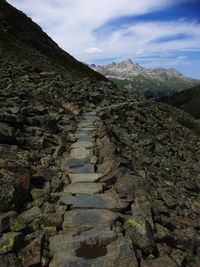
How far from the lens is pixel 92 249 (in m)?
11.6

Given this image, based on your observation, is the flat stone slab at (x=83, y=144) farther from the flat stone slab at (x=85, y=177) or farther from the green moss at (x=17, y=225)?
the green moss at (x=17, y=225)

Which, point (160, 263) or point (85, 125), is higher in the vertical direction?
point (85, 125)

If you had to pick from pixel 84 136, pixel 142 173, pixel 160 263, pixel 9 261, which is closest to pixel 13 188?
pixel 9 261

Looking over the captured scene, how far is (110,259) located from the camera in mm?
10930

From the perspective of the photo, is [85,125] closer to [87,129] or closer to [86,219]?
[87,129]

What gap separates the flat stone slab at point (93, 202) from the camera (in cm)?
1451

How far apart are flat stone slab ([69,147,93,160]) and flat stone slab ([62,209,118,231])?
7.94m

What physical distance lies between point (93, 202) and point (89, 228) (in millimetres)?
2238

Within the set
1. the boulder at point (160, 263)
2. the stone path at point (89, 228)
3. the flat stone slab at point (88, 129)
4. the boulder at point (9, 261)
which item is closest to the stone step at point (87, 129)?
the flat stone slab at point (88, 129)

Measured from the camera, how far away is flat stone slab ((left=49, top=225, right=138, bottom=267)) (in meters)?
10.8

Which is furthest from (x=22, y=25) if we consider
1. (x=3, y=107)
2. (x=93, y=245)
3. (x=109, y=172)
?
(x=93, y=245)

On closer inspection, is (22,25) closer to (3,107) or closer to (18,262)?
(3,107)

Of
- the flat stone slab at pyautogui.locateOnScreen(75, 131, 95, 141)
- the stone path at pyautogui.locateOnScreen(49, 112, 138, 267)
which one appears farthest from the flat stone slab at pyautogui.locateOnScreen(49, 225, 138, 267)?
the flat stone slab at pyautogui.locateOnScreen(75, 131, 95, 141)

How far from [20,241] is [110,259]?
8.68 ft
